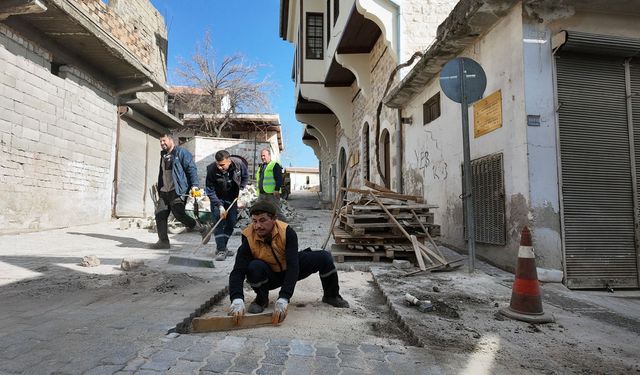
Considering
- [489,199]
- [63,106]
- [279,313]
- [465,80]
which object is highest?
[63,106]

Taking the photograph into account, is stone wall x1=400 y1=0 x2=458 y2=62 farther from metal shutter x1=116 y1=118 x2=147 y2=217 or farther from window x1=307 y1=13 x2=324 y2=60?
Result: metal shutter x1=116 y1=118 x2=147 y2=217

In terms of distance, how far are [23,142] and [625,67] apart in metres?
10.2

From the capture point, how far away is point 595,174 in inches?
179

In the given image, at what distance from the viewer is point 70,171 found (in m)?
9.21

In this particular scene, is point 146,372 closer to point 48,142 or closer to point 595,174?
point 595,174

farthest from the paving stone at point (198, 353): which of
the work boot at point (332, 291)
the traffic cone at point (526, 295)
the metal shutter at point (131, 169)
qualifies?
the metal shutter at point (131, 169)

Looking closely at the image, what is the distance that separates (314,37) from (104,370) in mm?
15715

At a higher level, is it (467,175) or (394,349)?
(467,175)

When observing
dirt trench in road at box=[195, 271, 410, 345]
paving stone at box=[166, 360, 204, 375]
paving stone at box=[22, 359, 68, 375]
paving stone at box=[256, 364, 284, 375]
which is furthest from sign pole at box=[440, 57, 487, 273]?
paving stone at box=[22, 359, 68, 375]

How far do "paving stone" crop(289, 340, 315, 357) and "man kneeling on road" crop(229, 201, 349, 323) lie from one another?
1.25 ft

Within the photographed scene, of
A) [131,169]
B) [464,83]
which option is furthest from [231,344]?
[131,169]

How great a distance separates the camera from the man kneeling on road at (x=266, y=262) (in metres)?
2.86

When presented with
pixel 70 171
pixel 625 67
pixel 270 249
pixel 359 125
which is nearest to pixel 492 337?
pixel 270 249

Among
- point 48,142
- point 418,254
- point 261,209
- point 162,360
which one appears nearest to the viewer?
point 162,360
